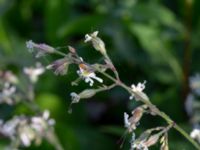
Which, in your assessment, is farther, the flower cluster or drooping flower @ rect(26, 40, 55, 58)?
the flower cluster

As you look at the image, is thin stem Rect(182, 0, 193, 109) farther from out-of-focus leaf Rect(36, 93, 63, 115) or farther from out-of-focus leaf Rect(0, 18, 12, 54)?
out-of-focus leaf Rect(0, 18, 12, 54)

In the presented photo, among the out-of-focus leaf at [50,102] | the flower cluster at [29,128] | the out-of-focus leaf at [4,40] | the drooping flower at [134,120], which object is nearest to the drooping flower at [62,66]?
the drooping flower at [134,120]

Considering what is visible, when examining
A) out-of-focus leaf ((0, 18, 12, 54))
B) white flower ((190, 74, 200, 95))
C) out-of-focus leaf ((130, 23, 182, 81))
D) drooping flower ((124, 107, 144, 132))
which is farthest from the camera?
out-of-focus leaf ((0, 18, 12, 54))

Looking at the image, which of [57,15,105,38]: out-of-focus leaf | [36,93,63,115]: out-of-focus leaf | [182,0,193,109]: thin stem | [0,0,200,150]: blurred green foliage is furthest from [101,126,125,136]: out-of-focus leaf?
[57,15,105,38]: out-of-focus leaf

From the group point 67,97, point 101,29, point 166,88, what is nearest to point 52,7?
point 101,29

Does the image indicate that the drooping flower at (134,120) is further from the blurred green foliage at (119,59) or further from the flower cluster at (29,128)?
the blurred green foliage at (119,59)

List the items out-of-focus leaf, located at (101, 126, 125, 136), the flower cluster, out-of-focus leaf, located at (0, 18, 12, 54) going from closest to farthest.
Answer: the flower cluster, out-of-focus leaf, located at (101, 126, 125, 136), out-of-focus leaf, located at (0, 18, 12, 54)

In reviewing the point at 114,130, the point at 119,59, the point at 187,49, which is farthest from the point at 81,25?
the point at 114,130

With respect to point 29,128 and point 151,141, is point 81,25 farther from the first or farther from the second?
point 151,141

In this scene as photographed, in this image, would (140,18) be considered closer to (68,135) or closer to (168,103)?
(168,103)
